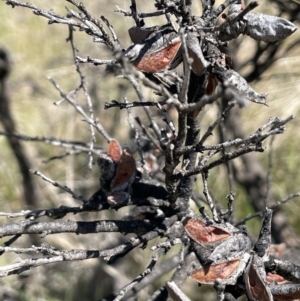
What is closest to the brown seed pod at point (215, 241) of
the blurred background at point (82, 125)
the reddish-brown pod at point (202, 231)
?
the reddish-brown pod at point (202, 231)

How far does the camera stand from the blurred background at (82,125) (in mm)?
2574

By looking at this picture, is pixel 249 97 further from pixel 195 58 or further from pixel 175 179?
pixel 175 179

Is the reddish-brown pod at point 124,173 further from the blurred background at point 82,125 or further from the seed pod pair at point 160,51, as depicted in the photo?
the blurred background at point 82,125

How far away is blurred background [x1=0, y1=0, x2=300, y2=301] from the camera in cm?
257

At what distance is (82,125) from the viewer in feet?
11.8

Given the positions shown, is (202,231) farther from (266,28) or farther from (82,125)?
(82,125)

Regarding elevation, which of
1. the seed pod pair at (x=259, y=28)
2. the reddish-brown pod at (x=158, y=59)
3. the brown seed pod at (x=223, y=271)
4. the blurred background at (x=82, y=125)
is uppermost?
the seed pod pair at (x=259, y=28)

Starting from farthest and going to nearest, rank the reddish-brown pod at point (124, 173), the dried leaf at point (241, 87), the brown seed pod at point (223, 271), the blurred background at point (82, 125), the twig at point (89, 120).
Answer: the blurred background at point (82, 125) → the twig at point (89, 120) → the reddish-brown pod at point (124, 173) → the brown seed pod at point (223, 271) → the dried leaf at point (241, 87)

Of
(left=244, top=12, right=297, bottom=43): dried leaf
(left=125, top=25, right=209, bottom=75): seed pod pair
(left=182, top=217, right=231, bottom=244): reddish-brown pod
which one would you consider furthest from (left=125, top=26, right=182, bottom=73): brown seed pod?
(left=182, top=217, right=231, bottom=244): reddish-brown pod

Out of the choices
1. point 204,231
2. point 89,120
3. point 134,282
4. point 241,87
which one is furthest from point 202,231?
point 89,120

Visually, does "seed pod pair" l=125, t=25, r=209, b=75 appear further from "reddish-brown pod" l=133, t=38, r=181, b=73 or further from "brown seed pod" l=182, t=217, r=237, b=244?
"brown seed pod" l=182, t=217, r=237, b=244

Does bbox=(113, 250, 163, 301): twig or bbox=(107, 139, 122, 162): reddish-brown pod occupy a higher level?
bbox=(107, 139, 122, 162): reddish-brown pod

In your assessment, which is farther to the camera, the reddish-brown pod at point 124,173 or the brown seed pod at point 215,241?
the reddish-brown pod at point 124,173

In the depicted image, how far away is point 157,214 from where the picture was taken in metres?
1.07
